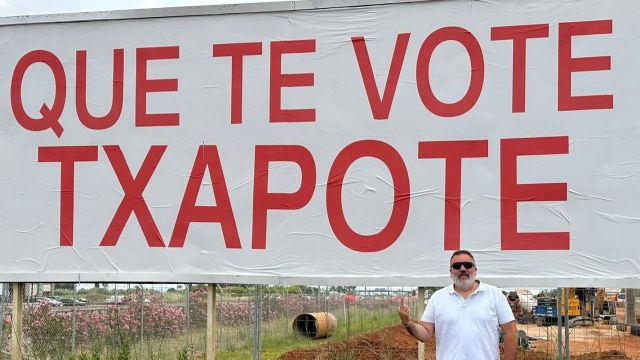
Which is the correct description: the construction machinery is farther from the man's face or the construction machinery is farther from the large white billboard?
the man's face

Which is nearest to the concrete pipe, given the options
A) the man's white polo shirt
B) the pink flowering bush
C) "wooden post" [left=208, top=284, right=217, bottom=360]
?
the pink flowering bush

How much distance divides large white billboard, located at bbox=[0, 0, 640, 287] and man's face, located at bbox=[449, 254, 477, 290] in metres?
1.80

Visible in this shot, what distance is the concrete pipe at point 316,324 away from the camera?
52.4 ft

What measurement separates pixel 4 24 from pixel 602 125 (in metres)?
5.84

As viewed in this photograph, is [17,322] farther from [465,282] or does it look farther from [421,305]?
[465,282]

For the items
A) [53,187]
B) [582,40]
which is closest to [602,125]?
[582,40]

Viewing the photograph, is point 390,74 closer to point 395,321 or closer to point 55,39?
point 55,39

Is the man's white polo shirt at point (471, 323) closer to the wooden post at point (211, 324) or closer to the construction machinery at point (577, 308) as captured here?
the wooden post at point (211, 324)

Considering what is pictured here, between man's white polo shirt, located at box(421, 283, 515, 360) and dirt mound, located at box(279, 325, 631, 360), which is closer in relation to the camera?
man's white polo shirt, located at box(421, 283, 515, 360)

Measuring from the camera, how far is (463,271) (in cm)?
511

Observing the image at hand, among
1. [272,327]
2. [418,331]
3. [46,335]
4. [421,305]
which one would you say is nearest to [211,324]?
[421,305]

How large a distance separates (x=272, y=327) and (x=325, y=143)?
9962 mm

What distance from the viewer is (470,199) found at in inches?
276

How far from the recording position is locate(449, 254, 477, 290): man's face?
5117 mm
